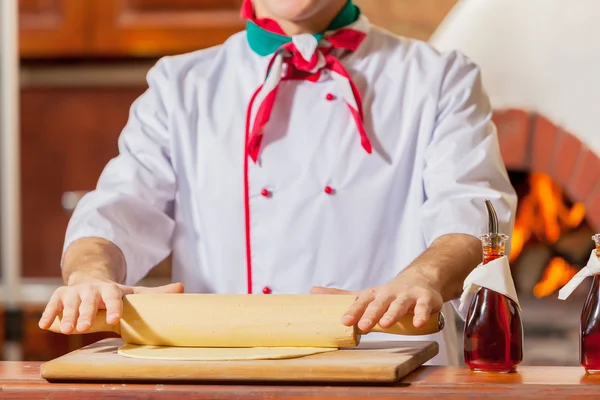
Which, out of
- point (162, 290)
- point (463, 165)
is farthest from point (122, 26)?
point (162, 290)

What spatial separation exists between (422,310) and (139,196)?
62cm

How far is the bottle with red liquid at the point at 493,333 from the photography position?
986 mm

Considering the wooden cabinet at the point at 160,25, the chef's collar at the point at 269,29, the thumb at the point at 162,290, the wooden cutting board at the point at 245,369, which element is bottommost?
the wooden cutting board at the point at 245,369

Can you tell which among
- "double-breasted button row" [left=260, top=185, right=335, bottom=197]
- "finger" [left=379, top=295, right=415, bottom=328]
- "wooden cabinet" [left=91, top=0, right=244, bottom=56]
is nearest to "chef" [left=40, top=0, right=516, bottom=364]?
"double-breasted button row" [left=260, top=185, right=335, bottom=197]

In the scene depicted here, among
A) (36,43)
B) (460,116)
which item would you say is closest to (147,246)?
(460,116)

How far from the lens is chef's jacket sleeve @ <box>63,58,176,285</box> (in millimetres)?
1448

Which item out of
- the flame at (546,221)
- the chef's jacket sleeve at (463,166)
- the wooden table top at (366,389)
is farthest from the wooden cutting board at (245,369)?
the flame at (546,221)

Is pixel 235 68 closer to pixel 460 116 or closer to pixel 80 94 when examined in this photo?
pixel 460 116

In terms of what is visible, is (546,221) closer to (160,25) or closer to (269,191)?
(160,25)

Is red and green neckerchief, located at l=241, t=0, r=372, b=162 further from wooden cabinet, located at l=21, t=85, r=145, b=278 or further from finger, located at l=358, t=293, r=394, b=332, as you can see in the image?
wooden cabinet, located at l=21, t=85, r=145, b=278

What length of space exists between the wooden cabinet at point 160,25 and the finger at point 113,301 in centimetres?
177

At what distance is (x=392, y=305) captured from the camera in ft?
3.42

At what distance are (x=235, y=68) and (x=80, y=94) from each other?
1.56 metres

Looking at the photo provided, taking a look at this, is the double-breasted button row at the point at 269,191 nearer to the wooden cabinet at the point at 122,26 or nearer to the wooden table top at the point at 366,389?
the wooden table top at the point at 366,389
